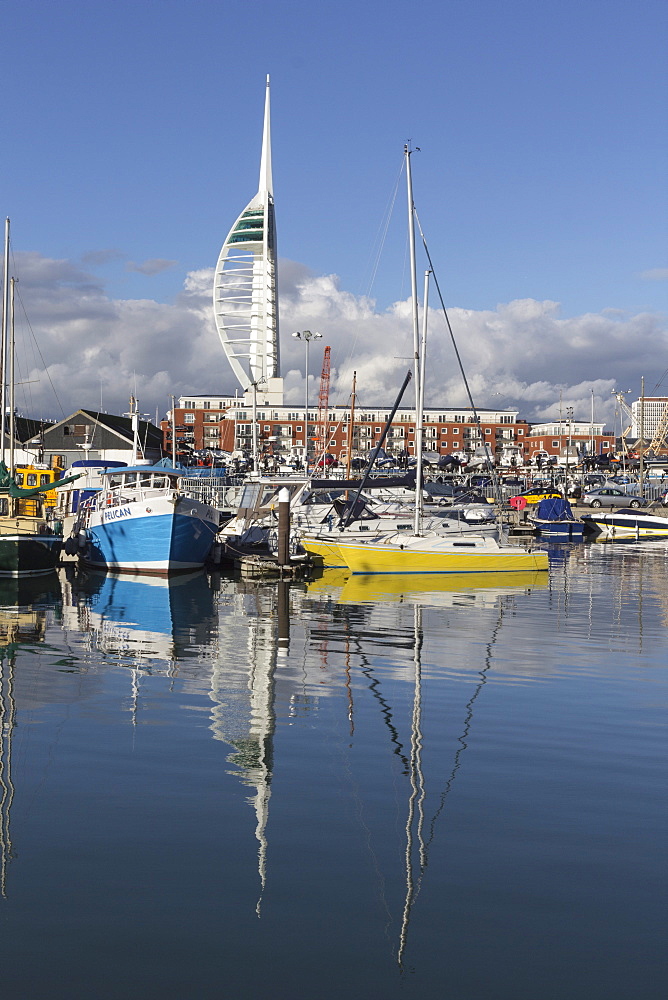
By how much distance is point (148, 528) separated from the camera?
42031 mm

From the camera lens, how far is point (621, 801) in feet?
38.2

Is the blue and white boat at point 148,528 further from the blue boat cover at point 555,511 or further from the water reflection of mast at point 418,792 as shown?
the blue boat cover at point 555,511

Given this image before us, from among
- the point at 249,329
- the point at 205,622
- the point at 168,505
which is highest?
the point at 249,329

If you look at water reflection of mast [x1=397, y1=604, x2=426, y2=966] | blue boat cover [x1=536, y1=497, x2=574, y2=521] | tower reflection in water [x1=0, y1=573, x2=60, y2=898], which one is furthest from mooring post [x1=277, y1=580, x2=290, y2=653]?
blue boat cover [x1=536, y1=497, x2=574, y2=521]

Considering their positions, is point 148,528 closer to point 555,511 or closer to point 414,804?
point 414,804

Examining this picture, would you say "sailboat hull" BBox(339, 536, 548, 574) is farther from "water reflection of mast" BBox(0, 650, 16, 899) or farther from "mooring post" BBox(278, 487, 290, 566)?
"water reflection of mast" BBox(0, 650, 16, 899)

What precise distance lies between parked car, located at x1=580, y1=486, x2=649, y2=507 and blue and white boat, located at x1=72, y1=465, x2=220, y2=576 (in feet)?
178

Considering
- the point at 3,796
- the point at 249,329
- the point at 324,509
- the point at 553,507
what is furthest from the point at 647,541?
the point at 3,796

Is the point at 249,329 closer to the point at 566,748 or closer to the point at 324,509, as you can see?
the point at 324,509

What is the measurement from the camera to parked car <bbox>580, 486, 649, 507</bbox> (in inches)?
3469

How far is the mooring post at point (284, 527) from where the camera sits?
40250 millimetres

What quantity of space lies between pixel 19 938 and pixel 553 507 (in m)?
70.0

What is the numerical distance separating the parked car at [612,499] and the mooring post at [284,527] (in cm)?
5421

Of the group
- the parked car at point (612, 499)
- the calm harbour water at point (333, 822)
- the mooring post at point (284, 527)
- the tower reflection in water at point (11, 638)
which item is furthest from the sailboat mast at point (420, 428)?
the parked car at point (612, 499)
